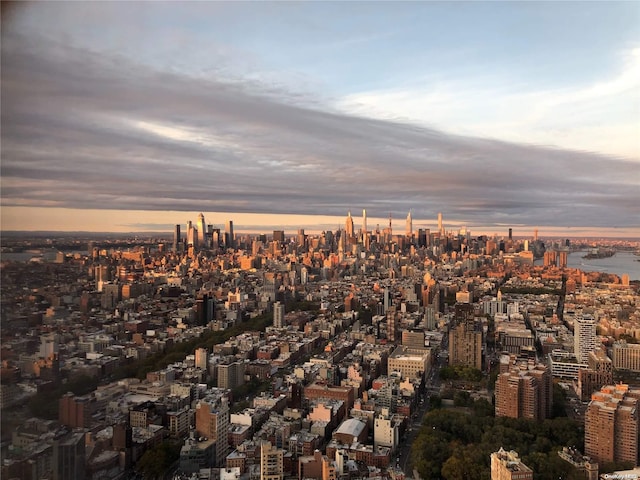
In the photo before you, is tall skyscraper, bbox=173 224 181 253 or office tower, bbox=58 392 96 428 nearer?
office tower, bbox=58 392 96 428

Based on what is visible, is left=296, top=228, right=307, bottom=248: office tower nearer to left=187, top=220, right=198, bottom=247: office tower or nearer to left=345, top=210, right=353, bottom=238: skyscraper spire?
left=345, top=210, right=353, bottom=238: skyscraper spire

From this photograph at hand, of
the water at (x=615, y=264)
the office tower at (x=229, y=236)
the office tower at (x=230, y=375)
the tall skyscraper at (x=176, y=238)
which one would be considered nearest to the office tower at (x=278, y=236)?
the office tower at (x=229, y=236)

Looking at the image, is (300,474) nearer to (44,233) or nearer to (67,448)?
(67,448)

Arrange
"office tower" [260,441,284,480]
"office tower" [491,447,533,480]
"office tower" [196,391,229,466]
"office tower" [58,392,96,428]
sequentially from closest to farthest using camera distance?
"office tower" [58,392,96,428] → "office tower" [491,447,533,480] → "office tower" [260,441,284,480] → "office tower" [196,391,229,466]

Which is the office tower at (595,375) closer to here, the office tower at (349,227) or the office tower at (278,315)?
the office tower at (349,227)

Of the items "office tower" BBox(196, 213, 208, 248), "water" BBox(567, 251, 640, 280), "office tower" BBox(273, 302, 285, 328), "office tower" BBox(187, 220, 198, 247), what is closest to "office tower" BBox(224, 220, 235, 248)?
"office tower" BBox(196, 213, 208, 248)

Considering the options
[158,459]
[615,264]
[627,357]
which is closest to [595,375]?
[627,357]

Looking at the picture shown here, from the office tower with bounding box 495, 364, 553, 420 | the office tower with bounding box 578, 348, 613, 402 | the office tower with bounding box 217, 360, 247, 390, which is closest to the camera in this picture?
the office tower with bounding box 495, 364, 553, 420

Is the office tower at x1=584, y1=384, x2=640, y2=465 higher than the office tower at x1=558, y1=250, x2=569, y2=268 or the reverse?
the reverse
